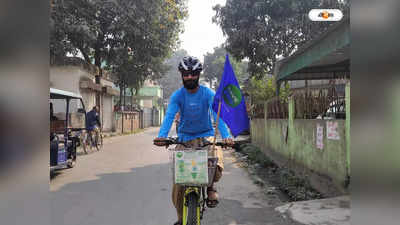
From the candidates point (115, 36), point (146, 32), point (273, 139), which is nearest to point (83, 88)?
point (115, 36)

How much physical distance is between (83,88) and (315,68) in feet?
48.8

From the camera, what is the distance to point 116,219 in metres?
4.65

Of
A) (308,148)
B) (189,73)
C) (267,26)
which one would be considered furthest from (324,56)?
(267,26)

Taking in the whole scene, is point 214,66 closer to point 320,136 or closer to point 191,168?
point 320,136

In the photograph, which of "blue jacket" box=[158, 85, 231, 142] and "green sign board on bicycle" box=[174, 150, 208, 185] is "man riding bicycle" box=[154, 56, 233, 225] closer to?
"blue jacket" box=[158, 85, 231, 142]

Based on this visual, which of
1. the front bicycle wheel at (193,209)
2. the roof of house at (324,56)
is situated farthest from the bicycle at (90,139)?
the front bicycle wheel at (193,209)

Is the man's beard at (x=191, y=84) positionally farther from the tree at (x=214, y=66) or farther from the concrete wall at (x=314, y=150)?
the tree at (x=214, y=66)

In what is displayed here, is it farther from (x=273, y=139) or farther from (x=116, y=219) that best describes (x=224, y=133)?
(x=273, y=139)

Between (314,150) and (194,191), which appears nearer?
(194,191)

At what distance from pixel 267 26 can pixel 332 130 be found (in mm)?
13061

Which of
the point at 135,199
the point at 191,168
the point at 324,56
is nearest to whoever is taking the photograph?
the point at 191,168

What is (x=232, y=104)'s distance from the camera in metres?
3.39

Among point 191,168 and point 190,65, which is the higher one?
point 190,65

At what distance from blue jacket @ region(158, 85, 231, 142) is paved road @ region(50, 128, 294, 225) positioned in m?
1.46
